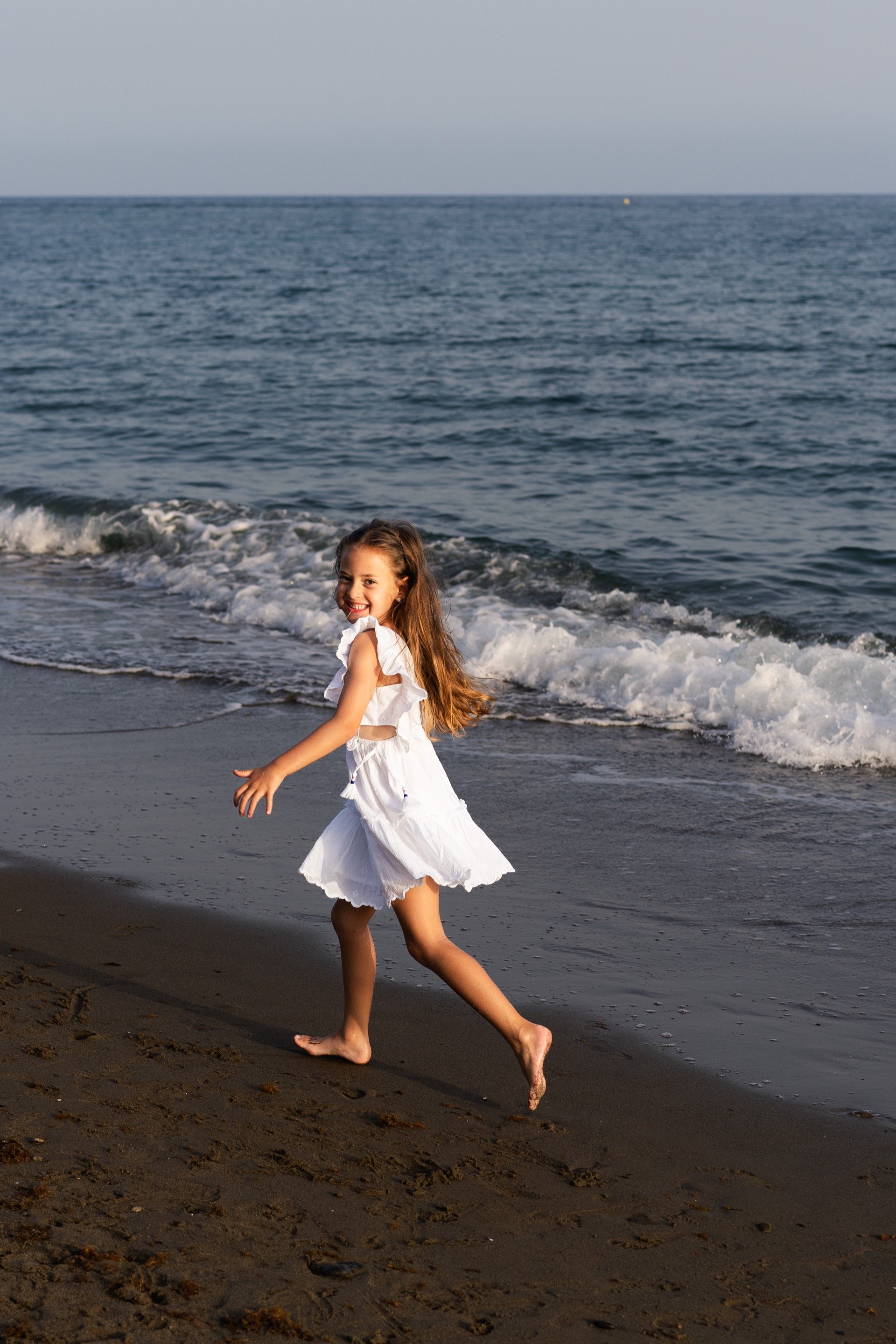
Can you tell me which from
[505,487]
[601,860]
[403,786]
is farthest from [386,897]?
[505,487]

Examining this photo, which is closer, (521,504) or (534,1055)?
(534,1055)

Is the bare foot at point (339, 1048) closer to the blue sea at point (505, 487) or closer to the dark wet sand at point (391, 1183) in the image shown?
the dark wet sand at point (391, 1183)

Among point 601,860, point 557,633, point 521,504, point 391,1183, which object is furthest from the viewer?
point 521,504

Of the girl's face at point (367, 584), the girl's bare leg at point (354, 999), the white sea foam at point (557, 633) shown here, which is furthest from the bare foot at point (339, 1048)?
the white sea foam at point (557, 633)

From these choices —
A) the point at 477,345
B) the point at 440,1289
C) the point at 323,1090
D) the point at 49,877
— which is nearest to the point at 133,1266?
the point at 440,1289

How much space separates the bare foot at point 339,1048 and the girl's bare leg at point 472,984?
0.36m

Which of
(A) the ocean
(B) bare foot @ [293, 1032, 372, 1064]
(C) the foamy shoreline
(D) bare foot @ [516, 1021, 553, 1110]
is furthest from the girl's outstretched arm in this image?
(A) the ocean

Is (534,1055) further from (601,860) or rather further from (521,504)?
(521,504)

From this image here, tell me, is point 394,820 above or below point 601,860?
above

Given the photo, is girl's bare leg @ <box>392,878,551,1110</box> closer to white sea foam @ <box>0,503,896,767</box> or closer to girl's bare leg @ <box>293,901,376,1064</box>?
girl's bare leg @ <box>293,901,376,1064</box>

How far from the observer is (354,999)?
10.9ft

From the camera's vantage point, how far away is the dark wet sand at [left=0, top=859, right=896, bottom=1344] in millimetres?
2270

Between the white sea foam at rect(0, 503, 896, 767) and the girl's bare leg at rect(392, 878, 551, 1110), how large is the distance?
3.49 meters

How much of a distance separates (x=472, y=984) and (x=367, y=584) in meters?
1.05
